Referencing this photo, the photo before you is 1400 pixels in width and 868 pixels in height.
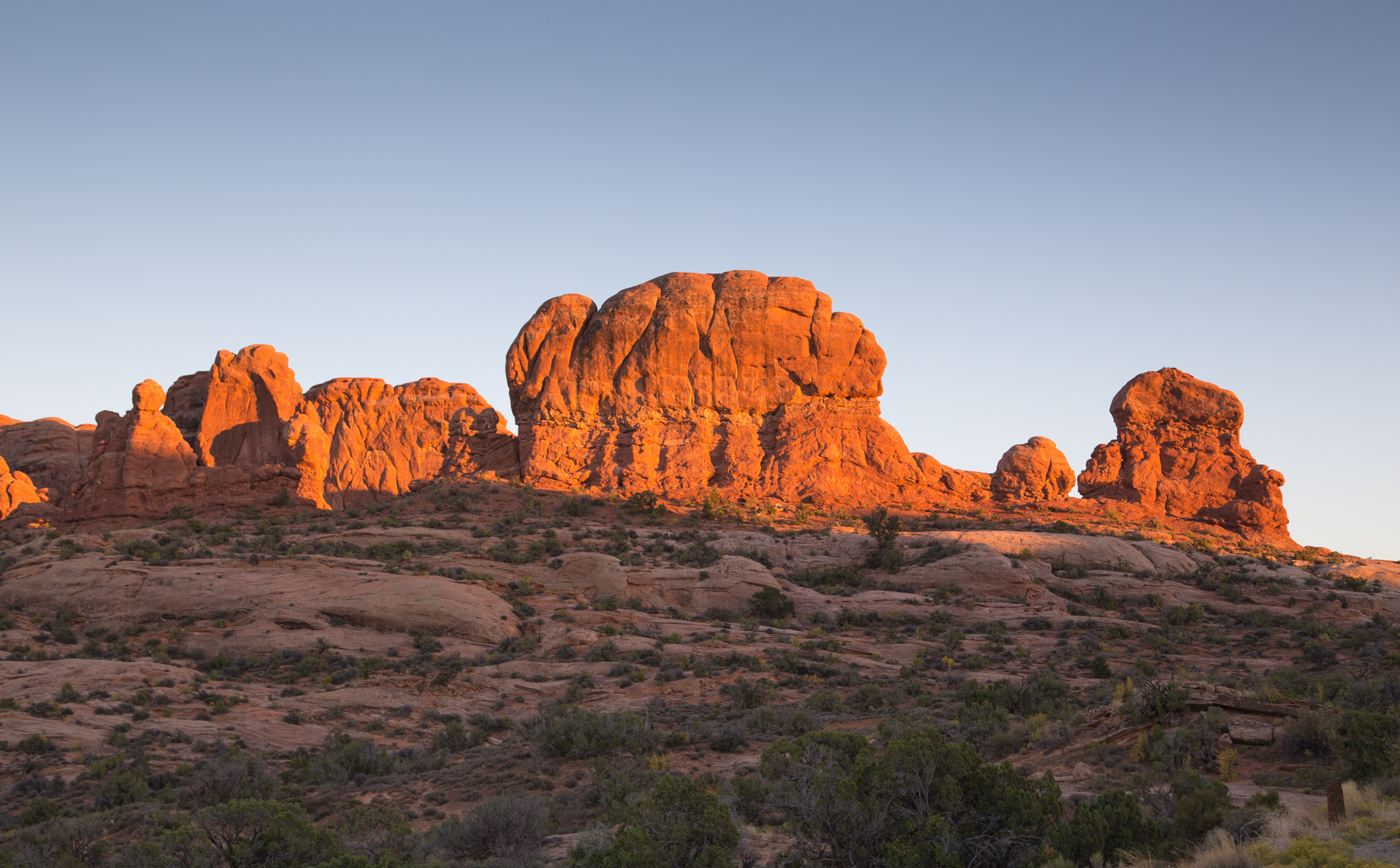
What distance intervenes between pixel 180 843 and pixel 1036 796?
11.0 m

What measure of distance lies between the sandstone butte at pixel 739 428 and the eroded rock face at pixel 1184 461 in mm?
83

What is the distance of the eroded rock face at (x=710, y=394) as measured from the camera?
4969 cm

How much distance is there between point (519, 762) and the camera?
17.4 meters

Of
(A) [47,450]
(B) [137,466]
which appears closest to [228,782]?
(B) [137,466]

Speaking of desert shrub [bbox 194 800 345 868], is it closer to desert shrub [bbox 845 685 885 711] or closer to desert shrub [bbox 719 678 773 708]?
desert shrub [bbox 719 678 773 708]

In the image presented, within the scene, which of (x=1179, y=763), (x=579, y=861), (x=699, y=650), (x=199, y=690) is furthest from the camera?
(x=699, y=650)

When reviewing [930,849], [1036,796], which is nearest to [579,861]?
[930,849]

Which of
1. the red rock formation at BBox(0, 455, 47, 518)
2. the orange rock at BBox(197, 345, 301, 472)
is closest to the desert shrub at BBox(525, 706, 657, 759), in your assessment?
the red rock formation at BBox(0, 455, 47, 518)

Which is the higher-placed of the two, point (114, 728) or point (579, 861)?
point (579, 861)

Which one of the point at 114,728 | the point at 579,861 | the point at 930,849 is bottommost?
the point at 114,728

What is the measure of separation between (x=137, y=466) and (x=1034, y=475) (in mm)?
46960

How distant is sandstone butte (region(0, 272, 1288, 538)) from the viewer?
48.8 metres

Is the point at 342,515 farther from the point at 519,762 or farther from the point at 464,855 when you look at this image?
the point at 464,855

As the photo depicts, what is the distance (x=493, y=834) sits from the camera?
42.2 feet
